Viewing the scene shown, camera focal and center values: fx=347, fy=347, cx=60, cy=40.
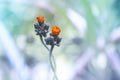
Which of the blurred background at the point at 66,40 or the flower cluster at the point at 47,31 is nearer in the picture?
the flower cluster at the point at 47,31

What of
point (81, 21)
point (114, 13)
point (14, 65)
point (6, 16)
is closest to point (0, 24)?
point (6, 16)

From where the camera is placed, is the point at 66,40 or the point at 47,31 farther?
the point at 66,40

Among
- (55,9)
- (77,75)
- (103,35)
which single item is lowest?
(77,75)

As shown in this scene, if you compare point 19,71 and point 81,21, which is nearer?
point 19,71

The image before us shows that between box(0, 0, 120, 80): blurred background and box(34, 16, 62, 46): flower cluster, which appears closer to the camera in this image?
box(34, 16, 62, 46): flower cluster

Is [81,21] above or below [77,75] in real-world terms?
above

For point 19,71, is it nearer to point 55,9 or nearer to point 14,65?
point 14,65
